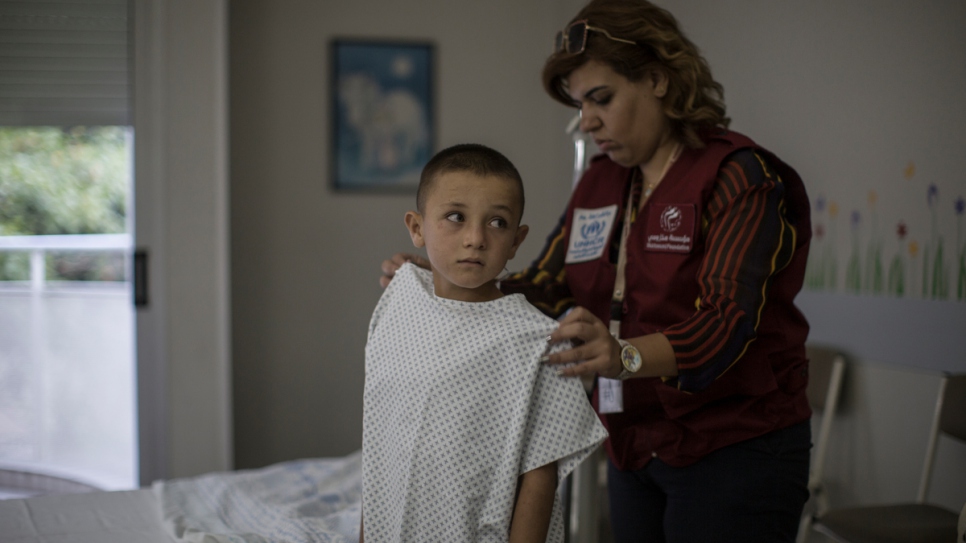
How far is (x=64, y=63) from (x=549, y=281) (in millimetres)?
2543

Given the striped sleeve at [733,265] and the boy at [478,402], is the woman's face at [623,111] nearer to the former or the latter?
the striped sleeve at [733,265]

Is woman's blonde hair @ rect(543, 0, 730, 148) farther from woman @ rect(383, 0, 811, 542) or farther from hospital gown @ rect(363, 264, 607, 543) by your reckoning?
hospital gown @ rect(363, 264, 607, 543)

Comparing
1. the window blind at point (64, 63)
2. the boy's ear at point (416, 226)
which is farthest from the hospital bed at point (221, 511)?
the window blind at point (64, 63)

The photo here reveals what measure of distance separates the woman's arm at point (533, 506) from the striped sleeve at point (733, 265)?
0.26 m

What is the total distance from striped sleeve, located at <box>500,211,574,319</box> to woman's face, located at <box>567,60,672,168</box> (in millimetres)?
287

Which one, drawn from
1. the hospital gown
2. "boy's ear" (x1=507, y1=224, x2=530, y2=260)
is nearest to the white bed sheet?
the hospital gown

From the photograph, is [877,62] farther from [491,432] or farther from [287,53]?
[287,53]

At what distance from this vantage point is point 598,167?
5.34 ft

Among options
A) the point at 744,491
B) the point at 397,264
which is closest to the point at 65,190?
the point at 397,264

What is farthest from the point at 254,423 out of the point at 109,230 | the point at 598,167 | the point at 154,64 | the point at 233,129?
the point at 598,167

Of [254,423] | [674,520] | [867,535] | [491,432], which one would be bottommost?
[254,423]

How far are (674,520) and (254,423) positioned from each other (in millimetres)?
2727

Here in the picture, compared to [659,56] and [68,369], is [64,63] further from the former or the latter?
[659,56]

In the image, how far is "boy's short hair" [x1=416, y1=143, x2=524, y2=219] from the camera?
1048mm
